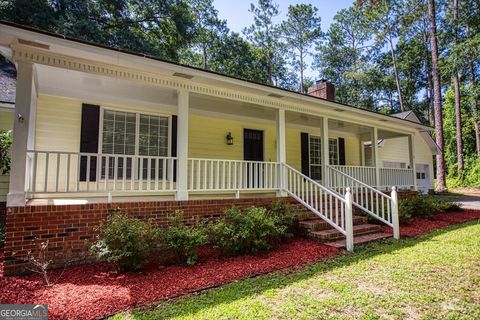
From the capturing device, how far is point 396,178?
11.3m

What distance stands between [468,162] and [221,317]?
92.3 ft

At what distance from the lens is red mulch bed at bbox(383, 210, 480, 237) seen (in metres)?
7.43

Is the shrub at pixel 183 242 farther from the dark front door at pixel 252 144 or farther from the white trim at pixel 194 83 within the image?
the dark front door at pixel 252 144

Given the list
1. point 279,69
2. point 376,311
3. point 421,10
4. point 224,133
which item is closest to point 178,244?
point 376,311

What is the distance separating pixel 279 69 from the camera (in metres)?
31.5

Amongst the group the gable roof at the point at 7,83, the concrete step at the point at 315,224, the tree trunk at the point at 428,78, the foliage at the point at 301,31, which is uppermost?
the foliage at the point at 301,31

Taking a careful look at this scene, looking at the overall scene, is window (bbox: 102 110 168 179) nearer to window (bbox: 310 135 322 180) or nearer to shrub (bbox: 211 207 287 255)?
shrub (bbox: 211 207 287 255)

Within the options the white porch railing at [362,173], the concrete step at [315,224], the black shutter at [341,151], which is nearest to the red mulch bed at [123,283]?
the concrete step at [315,224]

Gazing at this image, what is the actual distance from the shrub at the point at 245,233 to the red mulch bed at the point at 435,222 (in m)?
3.55

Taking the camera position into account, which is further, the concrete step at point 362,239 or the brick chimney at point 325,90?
the brick chimney at point 325,90

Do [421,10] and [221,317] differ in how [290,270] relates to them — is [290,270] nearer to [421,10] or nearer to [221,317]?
[221,317]

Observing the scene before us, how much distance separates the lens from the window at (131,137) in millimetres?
7398

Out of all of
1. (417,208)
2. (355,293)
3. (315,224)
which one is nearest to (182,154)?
(315,224)

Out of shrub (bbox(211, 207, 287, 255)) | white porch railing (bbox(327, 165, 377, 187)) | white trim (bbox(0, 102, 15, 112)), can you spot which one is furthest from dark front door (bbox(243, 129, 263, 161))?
white trim (bbox(0, 102, 15, 112))
